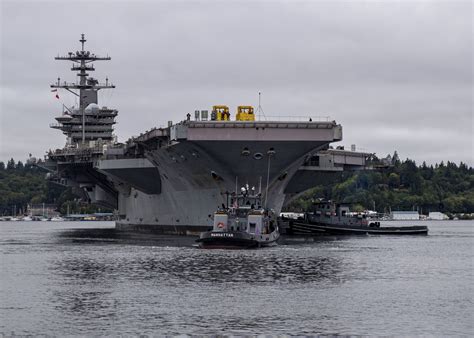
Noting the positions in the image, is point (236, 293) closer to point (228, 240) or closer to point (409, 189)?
point (228, 240)

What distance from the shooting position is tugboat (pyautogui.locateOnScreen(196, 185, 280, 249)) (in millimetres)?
43094

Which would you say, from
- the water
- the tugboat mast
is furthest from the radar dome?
the water

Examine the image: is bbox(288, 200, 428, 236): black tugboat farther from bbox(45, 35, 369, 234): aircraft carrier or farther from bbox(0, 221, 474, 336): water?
bbox(0, 221, 474, 336): water

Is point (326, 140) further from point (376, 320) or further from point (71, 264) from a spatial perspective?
point (376, 320)

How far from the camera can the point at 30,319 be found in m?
22.7

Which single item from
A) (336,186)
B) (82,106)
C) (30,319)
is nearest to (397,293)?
(30,319)

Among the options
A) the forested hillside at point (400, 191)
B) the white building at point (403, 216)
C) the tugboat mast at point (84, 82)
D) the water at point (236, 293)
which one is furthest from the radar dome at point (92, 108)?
the white building at point (403, 216)

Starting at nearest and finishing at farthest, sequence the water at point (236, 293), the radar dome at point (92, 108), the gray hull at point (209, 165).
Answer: the water at point (236, 293)
the gray hull at point (209, 165)
the radar dome at point (92, 108)

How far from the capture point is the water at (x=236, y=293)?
21.8 m

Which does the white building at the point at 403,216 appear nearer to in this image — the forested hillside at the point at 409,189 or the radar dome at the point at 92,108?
the forested hillside at the point at 409,189

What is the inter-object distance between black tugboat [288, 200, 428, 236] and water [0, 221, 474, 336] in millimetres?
21208

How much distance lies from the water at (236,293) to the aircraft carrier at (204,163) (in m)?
7.62

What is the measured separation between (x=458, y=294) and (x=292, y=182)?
34788mm

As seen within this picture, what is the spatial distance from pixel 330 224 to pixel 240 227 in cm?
2040
